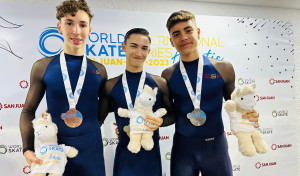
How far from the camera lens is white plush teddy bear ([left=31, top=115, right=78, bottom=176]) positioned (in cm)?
154

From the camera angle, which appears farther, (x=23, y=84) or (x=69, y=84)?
(x=23, y=84)

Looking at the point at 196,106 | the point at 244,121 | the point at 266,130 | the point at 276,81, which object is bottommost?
the point at 266,130

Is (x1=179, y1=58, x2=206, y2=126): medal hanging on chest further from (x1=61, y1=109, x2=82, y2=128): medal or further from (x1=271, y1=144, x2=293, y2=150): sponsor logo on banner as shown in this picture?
(x1=271, y1=144, x2=293, y2=150): sponsor logo on banner

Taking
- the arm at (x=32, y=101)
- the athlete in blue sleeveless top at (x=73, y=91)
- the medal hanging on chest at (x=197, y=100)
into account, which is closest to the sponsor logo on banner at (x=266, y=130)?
the medal hanging on chest at (x=197, y=100)

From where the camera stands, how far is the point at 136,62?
73.8 inches

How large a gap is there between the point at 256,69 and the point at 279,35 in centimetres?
67

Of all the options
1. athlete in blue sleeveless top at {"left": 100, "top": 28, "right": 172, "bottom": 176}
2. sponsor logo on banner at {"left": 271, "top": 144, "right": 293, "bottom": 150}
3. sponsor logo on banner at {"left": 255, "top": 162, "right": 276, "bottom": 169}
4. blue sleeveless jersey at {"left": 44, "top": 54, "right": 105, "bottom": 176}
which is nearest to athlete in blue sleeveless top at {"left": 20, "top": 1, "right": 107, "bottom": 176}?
blue sleeveless jersey at {"left": 44, "top": 54, "right": 105, "bottom": 176}

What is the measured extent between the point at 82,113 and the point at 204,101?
38.4 inches

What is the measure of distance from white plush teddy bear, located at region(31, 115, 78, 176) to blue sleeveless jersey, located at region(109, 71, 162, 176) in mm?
404

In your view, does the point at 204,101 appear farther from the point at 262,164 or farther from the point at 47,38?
the point at 262,164

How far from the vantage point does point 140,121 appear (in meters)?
1.69

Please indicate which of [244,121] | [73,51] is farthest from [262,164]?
[73,51]

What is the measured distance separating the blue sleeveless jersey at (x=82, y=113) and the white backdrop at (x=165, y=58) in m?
0.90

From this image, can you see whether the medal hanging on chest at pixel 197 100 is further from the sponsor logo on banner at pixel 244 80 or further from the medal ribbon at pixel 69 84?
the sponsor logo on banner at pixel 244 80
